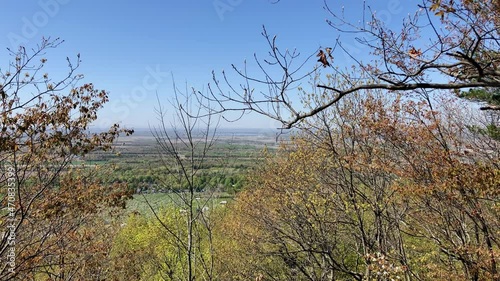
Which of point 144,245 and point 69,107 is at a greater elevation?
point 69,107

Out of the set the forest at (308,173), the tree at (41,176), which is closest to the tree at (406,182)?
the forest at (308,173)

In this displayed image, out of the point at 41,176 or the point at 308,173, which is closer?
the point at 41,176

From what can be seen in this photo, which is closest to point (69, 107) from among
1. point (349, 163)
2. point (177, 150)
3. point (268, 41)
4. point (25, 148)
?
point (25, 148)

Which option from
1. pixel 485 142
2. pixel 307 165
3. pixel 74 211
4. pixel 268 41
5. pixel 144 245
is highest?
pixel 268 41

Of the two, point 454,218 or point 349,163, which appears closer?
point 454,218

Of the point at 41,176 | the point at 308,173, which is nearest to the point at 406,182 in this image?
the point at 308,173

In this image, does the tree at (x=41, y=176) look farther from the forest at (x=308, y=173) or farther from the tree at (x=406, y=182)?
the tree at (x=406, y=182)

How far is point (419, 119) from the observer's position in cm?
754

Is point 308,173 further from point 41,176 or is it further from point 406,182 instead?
point 41,176

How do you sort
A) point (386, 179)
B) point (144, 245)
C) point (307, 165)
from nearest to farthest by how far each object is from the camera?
1. point (386, 179)
2. point (307, 165)
3. point (144, 245)

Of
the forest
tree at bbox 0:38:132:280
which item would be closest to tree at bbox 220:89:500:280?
the forest

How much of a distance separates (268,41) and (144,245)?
19666mm

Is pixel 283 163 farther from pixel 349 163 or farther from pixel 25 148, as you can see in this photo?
pixel 25 148

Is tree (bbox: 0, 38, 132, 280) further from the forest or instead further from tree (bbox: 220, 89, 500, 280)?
tree (bbox: 220, 89, 500, 280)
